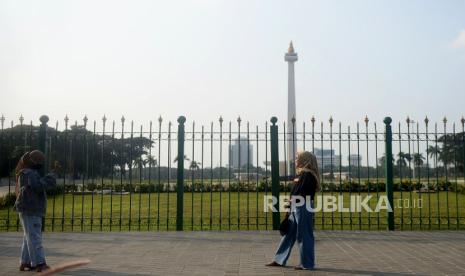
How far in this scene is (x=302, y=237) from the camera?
18.5 feet

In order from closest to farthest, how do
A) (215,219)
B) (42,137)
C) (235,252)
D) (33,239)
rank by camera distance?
(33,239) < (235,252) < (42,137) < (215,219)

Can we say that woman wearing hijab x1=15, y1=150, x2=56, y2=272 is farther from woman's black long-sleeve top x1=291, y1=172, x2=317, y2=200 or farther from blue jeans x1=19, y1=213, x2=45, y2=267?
woman's black long-sleeve top x1=291, y1=172, x2=317, y2=200

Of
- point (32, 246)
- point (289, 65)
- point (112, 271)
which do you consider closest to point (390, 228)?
point (112, 271)

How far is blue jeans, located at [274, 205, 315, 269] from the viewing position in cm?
561

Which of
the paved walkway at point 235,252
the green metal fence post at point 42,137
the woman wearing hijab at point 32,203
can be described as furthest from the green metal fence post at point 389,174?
the green metal fence post at point 42,137

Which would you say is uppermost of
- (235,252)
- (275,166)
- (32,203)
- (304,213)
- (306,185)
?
(275,166)

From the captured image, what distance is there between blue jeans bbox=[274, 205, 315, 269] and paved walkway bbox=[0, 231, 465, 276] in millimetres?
160

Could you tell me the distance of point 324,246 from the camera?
7.52 metres

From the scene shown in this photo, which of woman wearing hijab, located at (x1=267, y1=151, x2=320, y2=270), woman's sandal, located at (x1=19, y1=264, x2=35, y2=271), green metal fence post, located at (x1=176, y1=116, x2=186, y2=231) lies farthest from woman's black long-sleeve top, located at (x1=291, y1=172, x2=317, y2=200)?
green metal fence post, located at (x1=176, y1=116, x2=186, y2=231)

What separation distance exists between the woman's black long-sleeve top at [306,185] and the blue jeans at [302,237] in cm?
19

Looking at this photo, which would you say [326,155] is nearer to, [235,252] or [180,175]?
[180,175]

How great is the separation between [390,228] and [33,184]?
722cm

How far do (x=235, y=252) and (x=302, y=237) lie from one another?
1668 mm

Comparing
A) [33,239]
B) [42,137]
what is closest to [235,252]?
[33,239]
